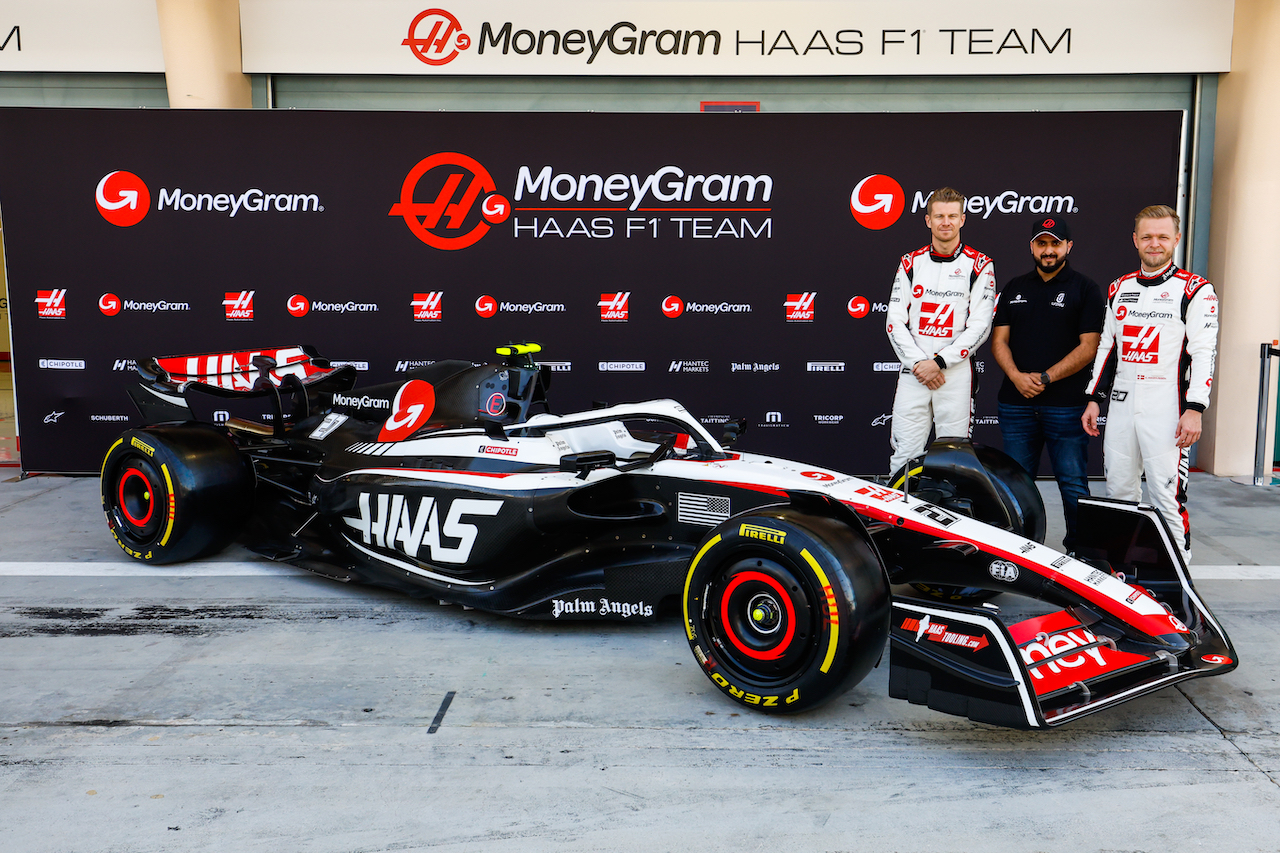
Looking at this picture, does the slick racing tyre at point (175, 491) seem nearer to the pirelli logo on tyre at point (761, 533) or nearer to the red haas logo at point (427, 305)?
the red haas logo at point (427, 305)

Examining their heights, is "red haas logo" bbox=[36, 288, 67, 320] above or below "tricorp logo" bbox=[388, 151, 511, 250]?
below

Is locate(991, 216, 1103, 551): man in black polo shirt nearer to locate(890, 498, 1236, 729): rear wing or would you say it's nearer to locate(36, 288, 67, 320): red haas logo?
locate(890, 498, 1236, 729): rear wing

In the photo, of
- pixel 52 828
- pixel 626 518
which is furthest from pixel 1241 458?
pixel 52 828

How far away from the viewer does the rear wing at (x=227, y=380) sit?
210 inches

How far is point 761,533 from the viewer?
10.2 ft

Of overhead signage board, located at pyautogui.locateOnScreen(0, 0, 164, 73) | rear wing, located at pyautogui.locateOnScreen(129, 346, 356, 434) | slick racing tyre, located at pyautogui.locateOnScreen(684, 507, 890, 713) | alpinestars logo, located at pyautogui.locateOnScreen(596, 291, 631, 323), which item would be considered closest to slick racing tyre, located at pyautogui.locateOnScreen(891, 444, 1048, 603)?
slick racing tyre, located at pyautogui.locateOnScreen(684, 507, 890, 713)

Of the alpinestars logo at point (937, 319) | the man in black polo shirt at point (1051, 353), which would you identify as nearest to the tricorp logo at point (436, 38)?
the alpinestars logo at point (937, 319)

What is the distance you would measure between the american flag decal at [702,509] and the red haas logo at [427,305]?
397cm

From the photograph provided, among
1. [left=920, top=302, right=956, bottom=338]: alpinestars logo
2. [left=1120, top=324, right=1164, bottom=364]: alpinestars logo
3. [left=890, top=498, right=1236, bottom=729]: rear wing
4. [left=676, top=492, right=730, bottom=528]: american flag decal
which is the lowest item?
[left=890, top=498, right=1236, bottom=729]: rear wing

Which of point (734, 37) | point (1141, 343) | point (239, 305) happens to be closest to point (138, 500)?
point (239, 305)

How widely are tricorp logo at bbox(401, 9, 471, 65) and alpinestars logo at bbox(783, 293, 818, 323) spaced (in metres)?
3.37

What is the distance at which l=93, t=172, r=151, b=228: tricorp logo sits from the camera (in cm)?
727

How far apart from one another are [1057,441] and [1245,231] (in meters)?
3.69

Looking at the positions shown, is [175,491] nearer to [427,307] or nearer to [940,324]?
[427,307]
